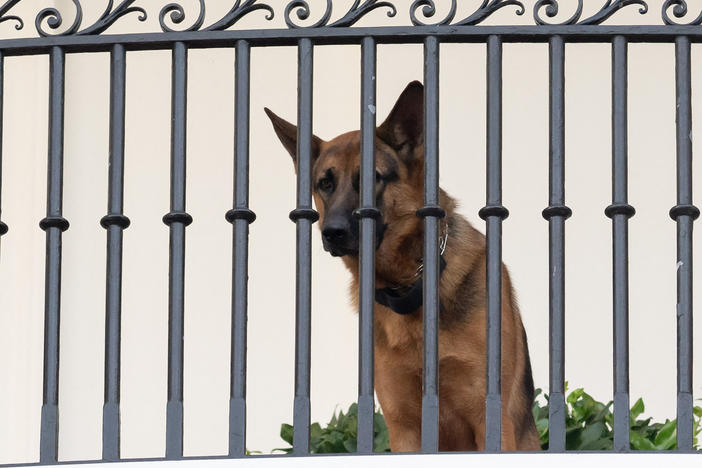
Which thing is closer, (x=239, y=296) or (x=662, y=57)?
(x=239, y=296)

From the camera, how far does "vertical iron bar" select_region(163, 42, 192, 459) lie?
13.0 ft

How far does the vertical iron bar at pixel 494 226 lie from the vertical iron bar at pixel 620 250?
0.88 feet

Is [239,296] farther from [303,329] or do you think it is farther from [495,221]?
[495,221]

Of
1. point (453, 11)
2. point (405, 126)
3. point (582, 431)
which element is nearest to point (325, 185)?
point (405, 126)

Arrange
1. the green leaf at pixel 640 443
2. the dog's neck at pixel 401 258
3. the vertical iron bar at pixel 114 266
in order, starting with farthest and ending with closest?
1. the dog's neck at pixel 401 258
2. the green leaf at pixel 640 443
3. the vertical iron bar at pixel 114 266

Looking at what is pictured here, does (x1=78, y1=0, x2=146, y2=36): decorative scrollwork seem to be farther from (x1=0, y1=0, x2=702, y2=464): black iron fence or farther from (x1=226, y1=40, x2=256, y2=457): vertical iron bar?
(x1=226, y1=40, x2=256, y2=457): vertical iron bar

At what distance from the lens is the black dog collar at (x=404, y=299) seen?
5.18 m

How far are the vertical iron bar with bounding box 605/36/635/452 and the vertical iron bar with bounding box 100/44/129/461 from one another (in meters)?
1.17

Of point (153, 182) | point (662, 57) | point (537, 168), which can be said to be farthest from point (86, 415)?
point (662, 57)

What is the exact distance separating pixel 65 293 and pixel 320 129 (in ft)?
4.01

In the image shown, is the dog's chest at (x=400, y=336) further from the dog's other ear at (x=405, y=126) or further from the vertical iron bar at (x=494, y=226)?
the vertical iron bar at (x=494, y=226)

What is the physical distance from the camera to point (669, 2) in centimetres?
405

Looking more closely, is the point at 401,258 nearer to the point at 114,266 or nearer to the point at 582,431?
the point at 582,431

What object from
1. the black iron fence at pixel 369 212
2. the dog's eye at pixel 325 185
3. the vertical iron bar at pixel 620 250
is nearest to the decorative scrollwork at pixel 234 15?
the black iron fence at pixel 369 212
